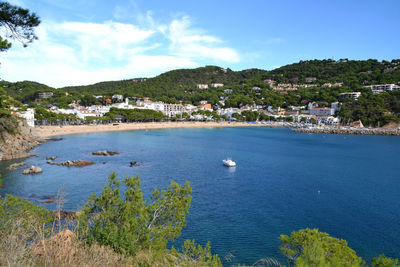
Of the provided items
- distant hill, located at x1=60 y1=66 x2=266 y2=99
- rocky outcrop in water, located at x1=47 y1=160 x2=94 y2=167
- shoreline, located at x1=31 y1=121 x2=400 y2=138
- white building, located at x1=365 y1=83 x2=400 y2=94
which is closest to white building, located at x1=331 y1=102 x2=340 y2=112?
white building, located at x1=365 y1=83 x2=400 y2=94

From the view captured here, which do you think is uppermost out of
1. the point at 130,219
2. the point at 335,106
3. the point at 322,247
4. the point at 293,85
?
the point at 293,85

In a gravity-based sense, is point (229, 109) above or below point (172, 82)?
below

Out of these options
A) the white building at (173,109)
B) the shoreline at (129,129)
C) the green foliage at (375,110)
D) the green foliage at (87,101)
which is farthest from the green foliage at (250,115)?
the green foliage at (87,101)

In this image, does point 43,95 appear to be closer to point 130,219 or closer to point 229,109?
point 229,109

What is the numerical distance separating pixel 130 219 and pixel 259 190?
14.3 metres

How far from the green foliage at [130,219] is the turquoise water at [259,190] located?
4618 millimetres

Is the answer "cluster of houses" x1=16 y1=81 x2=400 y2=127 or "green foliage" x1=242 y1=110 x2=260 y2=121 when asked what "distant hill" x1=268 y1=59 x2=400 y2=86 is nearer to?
"cluster of houses" x1=16 y1=81 x2=400 y2=127

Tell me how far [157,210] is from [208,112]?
86.7 metres

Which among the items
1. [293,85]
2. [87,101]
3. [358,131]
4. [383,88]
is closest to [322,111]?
[383,88]

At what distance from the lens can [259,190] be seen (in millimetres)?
19562

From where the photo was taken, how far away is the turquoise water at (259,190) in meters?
12.5

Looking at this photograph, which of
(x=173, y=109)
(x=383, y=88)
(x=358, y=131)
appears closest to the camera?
(x=358, y=131)

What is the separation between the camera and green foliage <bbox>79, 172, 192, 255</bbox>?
20.8 ft

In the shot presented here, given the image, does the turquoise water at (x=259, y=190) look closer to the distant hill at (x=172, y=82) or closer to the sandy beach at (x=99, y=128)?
the sandy beach at (x=99, y=128)
